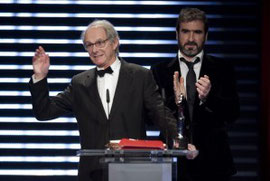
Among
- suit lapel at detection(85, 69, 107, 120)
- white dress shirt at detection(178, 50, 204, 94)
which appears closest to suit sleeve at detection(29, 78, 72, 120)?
suit lapel at detection(85, 69, 107, 120)

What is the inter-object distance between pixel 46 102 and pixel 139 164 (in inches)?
39.7

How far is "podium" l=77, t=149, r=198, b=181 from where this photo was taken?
3.12m

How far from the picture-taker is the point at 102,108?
3875mm

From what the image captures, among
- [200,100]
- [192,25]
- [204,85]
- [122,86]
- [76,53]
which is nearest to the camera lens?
[204,85]

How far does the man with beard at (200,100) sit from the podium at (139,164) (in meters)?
1.02

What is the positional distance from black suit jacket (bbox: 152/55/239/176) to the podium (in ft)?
3.55

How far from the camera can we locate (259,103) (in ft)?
17.7

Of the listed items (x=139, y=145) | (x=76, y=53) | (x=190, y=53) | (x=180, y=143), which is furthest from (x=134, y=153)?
(x=76, y=53)

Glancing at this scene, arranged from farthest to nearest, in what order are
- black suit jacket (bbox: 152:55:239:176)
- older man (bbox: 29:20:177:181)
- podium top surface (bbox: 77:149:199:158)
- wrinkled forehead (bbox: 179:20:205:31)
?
wrinkled forehead (bbox: 179:20:205:31), black suit jacket (bbox: 152:55:239:176), older man (bbox: 29:20:177:181), podium top surface (bbox: 77:149:199:158)

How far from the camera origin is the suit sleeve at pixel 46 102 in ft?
12.8

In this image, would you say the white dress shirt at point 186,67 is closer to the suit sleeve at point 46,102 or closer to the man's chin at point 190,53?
the man's chin at point 190,53

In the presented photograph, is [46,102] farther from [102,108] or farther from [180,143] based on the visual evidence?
[180,143]

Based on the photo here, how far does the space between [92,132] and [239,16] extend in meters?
2.09

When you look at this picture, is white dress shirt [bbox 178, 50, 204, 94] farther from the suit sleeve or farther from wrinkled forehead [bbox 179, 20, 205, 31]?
the suit sleeve
